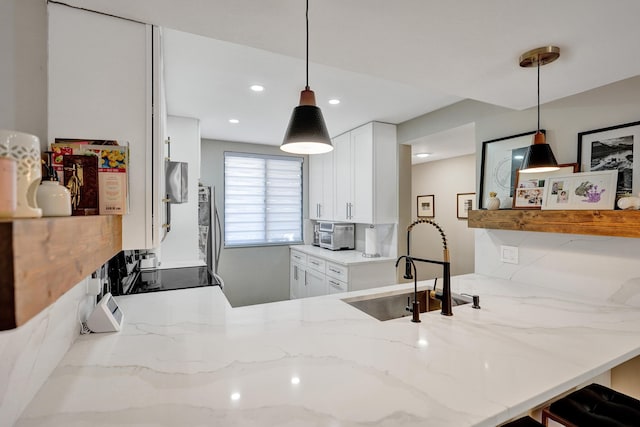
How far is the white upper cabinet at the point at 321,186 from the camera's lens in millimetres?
4141

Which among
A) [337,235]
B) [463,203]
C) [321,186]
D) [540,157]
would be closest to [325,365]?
[540,157]

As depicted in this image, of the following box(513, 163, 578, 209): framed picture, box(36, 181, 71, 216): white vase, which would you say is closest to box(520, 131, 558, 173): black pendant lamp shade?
box(513, 163, 578, 209): framed picture

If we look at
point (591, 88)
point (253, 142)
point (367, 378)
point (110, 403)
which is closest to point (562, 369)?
point (367, 378)

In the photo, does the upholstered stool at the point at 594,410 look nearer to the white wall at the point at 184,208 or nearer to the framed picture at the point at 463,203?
the white wall at the point at 184,208

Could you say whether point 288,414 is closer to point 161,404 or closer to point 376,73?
point 161,404

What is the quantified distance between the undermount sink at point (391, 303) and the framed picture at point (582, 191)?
0.84m

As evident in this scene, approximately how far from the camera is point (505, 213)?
83.8 inches

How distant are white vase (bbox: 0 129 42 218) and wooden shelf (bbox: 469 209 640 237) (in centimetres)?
229

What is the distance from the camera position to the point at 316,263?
3.86 metres

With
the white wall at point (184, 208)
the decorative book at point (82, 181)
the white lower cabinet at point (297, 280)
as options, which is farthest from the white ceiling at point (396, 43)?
the white lower cabinet at point (297, 280)

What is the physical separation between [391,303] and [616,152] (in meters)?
1.57

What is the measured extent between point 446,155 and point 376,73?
11.6ft

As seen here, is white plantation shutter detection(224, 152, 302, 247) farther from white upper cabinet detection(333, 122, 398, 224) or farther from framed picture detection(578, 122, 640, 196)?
framed picture detection(578, 122, 640, 196)

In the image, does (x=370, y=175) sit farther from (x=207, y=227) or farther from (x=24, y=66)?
(x=24, y=66)
